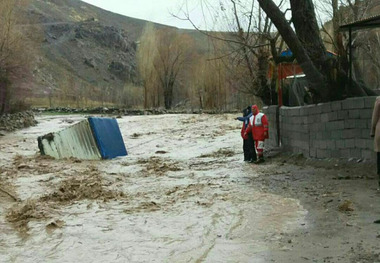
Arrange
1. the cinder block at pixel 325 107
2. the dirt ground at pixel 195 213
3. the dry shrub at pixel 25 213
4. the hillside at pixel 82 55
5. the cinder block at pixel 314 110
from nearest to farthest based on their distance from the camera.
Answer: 1. the dirt ground at pixel 195 213
2. the dry shrub at pixel 25 213
3. the cinder block at pixel 325 107
4. the cinder block at pixel 314 110
5. the hillside at pixel 82 55

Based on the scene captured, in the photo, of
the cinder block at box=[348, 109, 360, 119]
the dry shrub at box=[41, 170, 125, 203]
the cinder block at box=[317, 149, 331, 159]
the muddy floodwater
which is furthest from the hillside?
the cinder block at box=[348, 109, 360, 119]

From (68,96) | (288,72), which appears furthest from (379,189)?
(68,96)

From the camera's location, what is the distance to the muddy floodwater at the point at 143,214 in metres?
5.89

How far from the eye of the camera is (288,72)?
1641cm

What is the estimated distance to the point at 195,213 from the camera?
7.76 meters

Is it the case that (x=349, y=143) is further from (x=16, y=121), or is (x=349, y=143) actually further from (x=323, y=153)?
(x=16, y=121)

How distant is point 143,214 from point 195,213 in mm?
826

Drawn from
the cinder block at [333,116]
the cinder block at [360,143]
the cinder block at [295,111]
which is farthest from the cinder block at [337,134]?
the cinder block at [295,111]

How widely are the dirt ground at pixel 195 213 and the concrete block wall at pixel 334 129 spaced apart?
0.90 ft

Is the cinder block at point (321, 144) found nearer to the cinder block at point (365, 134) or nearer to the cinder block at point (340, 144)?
the cinder block at point (340, 144)

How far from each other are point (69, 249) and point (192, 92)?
4884cm

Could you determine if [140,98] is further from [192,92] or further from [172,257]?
[172,257]

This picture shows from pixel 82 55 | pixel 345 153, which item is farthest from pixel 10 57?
pixel 82 55

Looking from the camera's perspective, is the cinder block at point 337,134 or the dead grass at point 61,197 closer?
the dead grass at point 61,197
